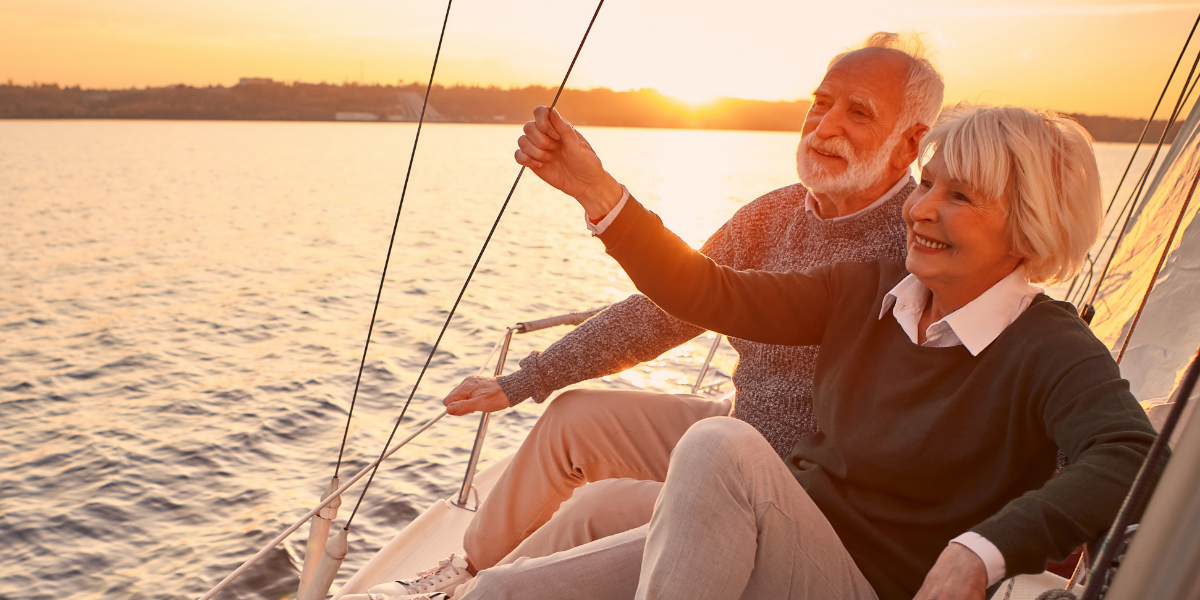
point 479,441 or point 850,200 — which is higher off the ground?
point 850,200

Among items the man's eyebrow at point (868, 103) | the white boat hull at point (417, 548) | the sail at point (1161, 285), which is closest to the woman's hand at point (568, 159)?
the man's eyebrow at point (868, 103)

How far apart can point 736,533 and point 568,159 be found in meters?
0.61

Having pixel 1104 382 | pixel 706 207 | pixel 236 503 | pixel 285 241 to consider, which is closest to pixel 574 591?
pixel 1104 382

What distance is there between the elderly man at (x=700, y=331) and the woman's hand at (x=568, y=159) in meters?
0.56

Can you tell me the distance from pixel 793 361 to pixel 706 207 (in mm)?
19743

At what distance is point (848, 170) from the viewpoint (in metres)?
1.72

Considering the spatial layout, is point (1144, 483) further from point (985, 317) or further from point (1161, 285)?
point (1161, 285)

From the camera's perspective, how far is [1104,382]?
1.01 m

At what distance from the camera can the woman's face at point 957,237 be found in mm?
1174

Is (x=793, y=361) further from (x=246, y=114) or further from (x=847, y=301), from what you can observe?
(x=246, y=114)

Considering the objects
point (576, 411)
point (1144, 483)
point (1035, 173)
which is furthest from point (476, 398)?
point (1144, 483)

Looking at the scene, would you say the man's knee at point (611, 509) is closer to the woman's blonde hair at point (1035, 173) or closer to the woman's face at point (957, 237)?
the woman's face at point (957, 237)

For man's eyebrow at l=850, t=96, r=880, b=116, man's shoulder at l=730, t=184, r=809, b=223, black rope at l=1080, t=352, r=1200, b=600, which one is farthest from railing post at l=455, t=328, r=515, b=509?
black rope at l=1080, t=352, r=1200, b=600

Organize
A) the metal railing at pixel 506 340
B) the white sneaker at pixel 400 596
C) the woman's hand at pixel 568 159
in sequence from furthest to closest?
the metal railing at pixel 506 340, the white sneaker at pixel 400 596, the woman's hand at pixel 568 159
